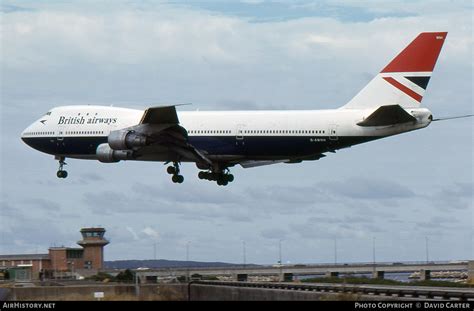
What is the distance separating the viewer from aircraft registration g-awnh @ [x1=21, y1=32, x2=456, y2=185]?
2500 inches

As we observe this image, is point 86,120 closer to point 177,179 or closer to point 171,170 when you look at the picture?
point 171,170

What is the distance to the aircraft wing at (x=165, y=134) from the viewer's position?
6650 centimetres

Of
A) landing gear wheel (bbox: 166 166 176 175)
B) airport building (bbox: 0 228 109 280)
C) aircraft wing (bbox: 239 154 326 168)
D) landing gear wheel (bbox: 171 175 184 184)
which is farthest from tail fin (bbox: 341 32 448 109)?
airport building (bbox: 0 228 109 280)

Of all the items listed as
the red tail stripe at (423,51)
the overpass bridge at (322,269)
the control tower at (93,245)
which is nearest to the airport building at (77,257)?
the control tower at (93,245)

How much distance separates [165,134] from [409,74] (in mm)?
15712

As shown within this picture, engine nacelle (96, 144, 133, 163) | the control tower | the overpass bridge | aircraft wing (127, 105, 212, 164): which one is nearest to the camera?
aircraft wing (127, 105, 212, 164)

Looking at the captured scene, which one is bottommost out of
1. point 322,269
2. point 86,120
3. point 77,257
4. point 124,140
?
point 322,269

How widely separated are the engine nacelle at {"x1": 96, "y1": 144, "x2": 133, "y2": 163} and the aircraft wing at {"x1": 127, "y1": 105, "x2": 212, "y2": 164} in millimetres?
686

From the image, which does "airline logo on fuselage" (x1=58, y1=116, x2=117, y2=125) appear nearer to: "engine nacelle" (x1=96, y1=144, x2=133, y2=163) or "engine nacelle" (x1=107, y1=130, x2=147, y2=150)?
"engine nacelle" (x1=96, y1=144, x2=133, y2=163)

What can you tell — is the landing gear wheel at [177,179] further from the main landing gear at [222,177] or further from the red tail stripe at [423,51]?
the red tail stripe at [423,51]

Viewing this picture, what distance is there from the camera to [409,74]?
64.2 meters

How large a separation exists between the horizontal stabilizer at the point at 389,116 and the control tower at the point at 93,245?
72.1 meters

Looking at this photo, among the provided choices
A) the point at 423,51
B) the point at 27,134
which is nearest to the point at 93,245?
the point at 27,134

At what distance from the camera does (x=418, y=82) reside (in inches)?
2516
